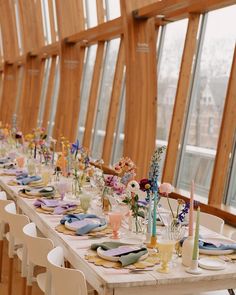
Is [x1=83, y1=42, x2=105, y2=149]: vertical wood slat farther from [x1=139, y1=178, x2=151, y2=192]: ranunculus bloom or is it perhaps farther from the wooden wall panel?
[x1=139, y1=178, x2=151, y2=192]: ranunculus bloom

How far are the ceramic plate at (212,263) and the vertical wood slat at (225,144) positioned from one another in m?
2.91

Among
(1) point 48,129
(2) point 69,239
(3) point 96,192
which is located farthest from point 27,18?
(2) point 69,239

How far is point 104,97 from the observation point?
9.19m

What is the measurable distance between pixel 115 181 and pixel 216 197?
232 centimetres

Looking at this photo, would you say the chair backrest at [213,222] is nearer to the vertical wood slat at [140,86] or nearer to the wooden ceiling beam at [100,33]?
the vertical wood slat at [140,86]

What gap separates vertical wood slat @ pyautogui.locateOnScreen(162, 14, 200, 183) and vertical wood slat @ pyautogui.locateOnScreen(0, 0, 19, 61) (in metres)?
8.36

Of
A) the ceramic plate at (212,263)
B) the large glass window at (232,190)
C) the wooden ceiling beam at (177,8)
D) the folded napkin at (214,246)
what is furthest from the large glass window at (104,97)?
the ceramic plate at (212,263)

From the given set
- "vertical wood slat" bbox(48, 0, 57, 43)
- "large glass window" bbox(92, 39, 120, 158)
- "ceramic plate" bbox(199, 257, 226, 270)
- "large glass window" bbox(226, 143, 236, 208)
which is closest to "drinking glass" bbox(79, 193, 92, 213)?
"ceramic plate" bbox(199, 257, 226, 270)

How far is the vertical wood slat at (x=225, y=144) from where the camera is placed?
5422mm

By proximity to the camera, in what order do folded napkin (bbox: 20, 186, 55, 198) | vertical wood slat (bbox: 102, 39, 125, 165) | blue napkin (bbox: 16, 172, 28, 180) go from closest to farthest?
folded napkin (bbox: 20, 186, 55, 198) → blue napkin (bbox: 16, 172, 28, 180) → vertical wood slat (bbox: 102, 39, 125, 165)

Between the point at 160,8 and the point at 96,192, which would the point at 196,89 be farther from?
the point at 96,192

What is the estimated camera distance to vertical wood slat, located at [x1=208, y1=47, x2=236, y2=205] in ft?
17.8

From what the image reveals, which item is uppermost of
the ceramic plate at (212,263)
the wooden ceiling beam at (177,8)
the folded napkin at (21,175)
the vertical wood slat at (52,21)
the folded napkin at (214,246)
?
the vertical wood slat at (52,21)

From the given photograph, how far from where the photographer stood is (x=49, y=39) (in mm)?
12031
